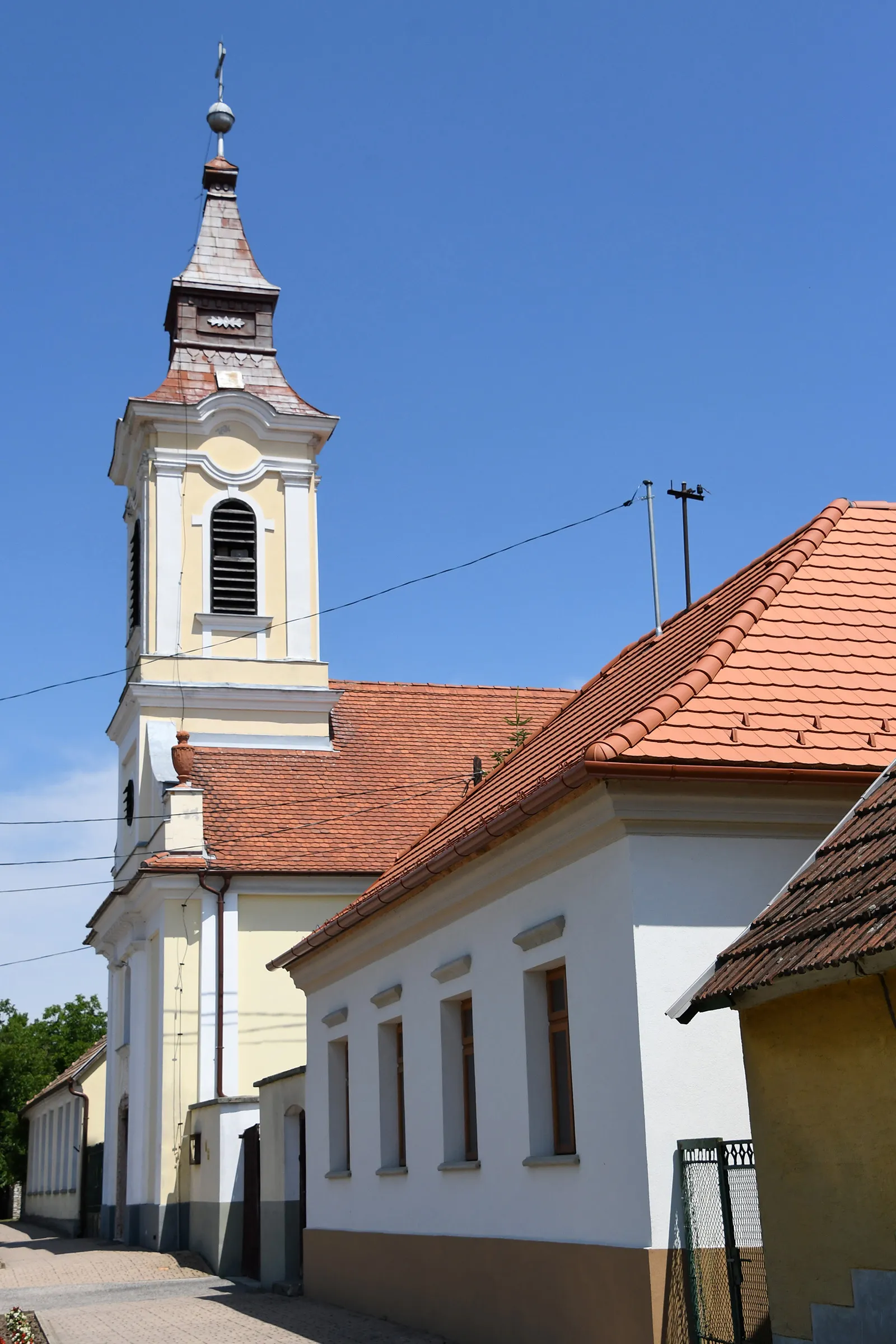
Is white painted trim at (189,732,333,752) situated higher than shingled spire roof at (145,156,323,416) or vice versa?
shingled spire roof at (145,156,323,416)

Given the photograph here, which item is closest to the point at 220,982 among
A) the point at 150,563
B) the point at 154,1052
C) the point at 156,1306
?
the point at 154,1052

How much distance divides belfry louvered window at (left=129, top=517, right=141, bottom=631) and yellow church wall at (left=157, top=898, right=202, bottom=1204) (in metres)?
8.05

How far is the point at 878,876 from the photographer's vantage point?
7.66m

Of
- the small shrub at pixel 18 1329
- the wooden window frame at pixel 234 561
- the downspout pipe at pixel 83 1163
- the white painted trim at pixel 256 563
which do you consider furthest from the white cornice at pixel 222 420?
the small shrub at pixel 18 1329

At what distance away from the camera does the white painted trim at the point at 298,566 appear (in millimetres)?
30969

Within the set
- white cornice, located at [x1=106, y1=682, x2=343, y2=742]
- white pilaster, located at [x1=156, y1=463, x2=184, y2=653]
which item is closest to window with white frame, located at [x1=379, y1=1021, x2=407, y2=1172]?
white cornice, located at [x1=106, y1=682, x2=343, y2=742]

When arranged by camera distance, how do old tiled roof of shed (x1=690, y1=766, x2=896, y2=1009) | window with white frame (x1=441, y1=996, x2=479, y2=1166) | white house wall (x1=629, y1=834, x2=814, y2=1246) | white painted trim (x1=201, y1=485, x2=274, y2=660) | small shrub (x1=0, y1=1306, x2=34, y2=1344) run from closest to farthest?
old tiled roof of shed (x1=690, y1=766, x2=896, y2=1009), white house wall (x1=629, y1=834, x2=814, y2=1246), small shrub (x1=0, y1=1306, x2=34, y2=1344), window with white frame (x1=441, y1=996, x2=479, y2=1166), white painted trim (x1=201, y1=485, x2=274, y2=660)

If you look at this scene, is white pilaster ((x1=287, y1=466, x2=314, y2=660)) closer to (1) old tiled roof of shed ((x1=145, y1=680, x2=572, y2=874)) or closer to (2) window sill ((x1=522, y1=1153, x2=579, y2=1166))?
(1) old tiled roof of shed ((x1=145, y1=680, x2=572, y2=874))

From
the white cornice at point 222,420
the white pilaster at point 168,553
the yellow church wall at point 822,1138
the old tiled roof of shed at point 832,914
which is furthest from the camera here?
the white cornice at point 222,420

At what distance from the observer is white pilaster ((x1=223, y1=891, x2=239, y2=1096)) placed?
2545cm

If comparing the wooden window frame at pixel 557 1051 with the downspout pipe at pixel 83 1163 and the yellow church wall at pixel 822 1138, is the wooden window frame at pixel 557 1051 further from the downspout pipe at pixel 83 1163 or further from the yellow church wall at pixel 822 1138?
the downspout pipe at pixel 83 1163

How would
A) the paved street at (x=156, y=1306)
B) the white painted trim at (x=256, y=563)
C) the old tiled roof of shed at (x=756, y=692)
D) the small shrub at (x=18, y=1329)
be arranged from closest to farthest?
1. the old tiled roof of shed at (x=756, y=692)
2. the small shrub at (x=18, y=1329)
3. the paved street at (x=156, y=1306)
4. the white painted trim at (x=256, y=563)

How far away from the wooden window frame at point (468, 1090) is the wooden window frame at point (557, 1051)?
1428 millimetres

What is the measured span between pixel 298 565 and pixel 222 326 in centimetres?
615
